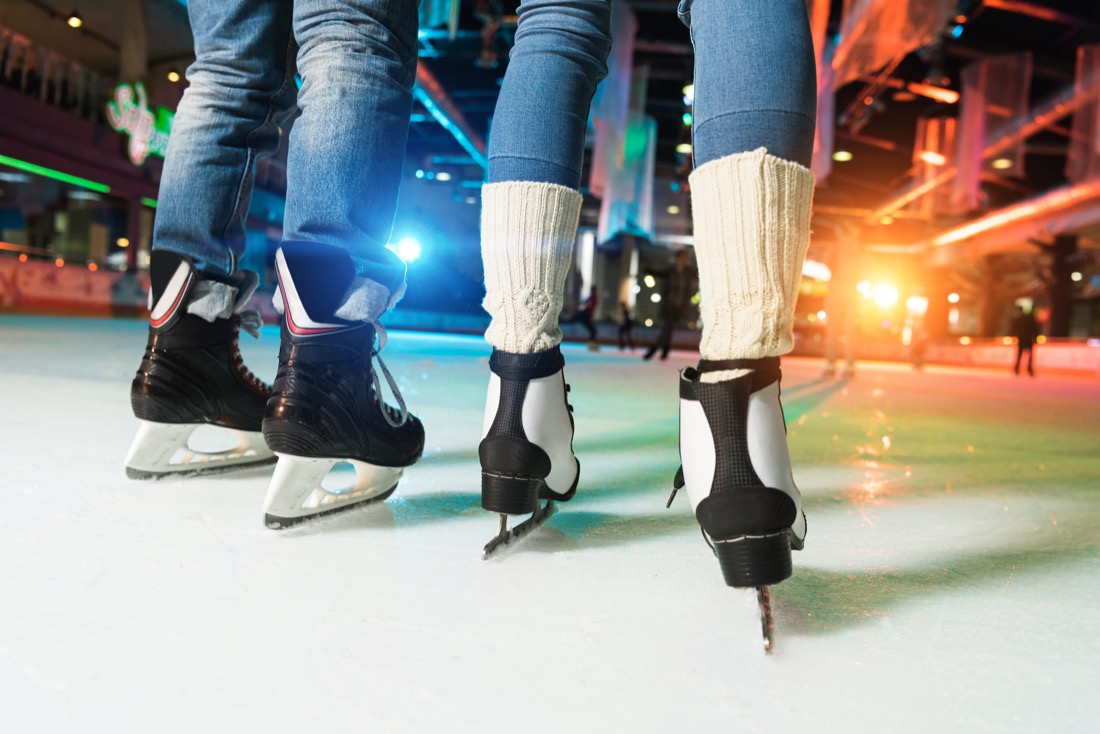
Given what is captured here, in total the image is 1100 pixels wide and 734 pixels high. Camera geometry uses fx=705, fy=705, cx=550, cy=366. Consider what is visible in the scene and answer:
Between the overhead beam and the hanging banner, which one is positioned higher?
the overhead beam

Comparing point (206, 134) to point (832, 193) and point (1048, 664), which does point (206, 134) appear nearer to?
point (1048, 664)

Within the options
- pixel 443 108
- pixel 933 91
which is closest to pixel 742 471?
pixel 933 91

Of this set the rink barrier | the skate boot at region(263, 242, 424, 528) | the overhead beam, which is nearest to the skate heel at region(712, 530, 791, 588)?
the skate boot at region(263, 242, 424, 528)

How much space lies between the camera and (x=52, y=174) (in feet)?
32.7

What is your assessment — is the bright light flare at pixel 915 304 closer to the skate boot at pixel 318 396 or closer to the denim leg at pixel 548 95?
the denim leg at pixel 548 95

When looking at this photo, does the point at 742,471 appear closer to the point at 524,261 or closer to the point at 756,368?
the point at 756,368

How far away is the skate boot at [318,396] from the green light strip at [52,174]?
35.3 feet

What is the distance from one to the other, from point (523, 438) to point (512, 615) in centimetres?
17

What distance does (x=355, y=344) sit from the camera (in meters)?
0.69

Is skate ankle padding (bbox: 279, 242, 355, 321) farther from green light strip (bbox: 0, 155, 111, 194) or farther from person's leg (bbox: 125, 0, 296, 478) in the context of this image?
green light strip (bbox: 0, 155, 111, 194)

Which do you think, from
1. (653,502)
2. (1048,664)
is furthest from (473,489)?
(1048,664)

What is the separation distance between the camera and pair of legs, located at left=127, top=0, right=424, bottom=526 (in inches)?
25.7

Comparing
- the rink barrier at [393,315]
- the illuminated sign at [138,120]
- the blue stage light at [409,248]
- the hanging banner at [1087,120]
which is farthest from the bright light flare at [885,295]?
the illuminated sign at [138,120]

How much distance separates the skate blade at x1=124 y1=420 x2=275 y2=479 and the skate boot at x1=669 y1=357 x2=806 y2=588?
58 cm
